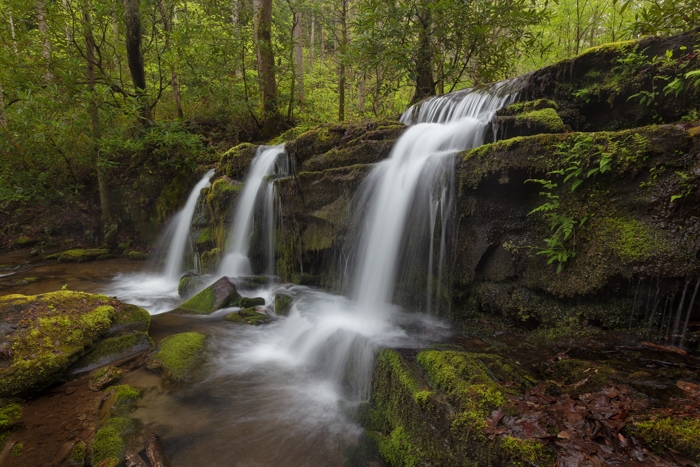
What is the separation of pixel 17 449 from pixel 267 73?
11.7m

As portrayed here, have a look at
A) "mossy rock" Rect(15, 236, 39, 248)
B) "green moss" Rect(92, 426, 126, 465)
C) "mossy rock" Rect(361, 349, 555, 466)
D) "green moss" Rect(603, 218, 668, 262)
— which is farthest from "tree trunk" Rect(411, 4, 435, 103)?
"mossy rock" Rect(15, 236, 39, 248)

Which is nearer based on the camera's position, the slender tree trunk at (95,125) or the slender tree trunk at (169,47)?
the slender tree trunk at (95,125)

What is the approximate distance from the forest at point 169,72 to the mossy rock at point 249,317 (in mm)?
6629

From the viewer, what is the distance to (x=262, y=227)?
26.6 ft

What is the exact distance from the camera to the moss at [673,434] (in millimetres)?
1864

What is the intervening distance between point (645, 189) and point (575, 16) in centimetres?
1178

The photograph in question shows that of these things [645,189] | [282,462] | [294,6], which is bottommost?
[282,462]

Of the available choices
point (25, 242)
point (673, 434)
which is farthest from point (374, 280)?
point (25, 242)

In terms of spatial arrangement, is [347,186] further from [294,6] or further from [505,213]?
[294,6]

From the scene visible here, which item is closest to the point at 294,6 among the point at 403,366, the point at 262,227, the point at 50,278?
the point at 262,227

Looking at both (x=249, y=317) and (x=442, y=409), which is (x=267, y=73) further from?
(x=442, y=409)

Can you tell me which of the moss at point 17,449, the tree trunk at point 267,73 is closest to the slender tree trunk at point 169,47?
the tree trunk at point 267,73

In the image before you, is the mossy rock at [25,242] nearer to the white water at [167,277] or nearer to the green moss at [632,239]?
the white water at [167,277]

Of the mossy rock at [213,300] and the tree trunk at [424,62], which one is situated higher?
the tree trunk at [424,62]
